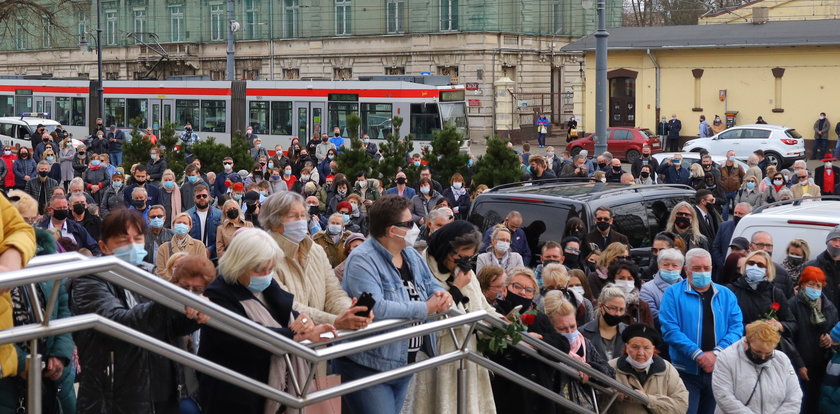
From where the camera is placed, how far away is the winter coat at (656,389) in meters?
7.59

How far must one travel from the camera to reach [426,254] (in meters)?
7.04

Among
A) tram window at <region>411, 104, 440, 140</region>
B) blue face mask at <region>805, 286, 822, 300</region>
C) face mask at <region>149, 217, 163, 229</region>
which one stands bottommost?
blue face mask at <region>805, 286, 822, 300</region>

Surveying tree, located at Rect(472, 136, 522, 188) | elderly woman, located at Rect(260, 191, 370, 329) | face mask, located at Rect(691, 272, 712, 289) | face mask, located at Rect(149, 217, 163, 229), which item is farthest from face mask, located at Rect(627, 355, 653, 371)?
tree, located at Rect(472, 136, 522, 188)

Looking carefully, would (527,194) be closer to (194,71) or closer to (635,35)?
(635,35)

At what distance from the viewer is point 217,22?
207ft

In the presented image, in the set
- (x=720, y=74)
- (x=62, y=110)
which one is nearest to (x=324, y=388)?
(x=720, y=74)

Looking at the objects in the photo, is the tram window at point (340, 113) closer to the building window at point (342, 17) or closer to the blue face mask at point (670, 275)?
the building window at point (342, 17)

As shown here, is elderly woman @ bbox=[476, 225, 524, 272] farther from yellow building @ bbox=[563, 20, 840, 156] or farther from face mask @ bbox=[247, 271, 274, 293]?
yellow building @ bbox=[563, 20, 840, 156]

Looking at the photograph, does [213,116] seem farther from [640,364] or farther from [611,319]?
[640,364]

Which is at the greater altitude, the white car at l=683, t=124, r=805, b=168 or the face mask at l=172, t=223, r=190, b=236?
the white car at l=683, t=124, r=805, b=168

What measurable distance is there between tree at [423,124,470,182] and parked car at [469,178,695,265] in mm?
6738

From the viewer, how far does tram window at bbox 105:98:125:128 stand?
41969 mm

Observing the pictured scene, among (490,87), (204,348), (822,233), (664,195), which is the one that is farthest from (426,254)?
(490,87)

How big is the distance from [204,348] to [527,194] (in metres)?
7.71
